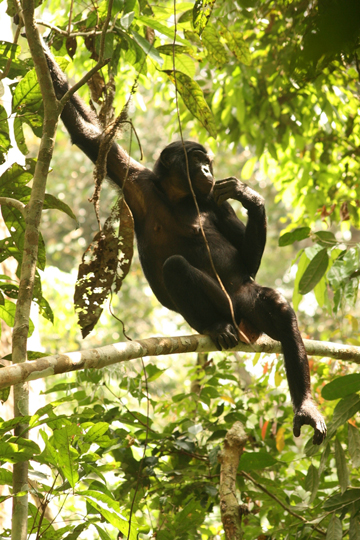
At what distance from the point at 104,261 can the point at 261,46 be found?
3.91 m

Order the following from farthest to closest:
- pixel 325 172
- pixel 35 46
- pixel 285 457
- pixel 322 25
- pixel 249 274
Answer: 1. pixel 325 172
2. pixel 249 274
3. pixel 285 457
4. pixel 35 46
5. pixel 322 25

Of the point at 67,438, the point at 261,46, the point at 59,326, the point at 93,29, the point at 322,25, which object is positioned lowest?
the point at 67,438

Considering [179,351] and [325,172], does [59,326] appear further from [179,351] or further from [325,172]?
[179,351]

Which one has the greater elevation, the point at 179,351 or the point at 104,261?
the point at 104,261

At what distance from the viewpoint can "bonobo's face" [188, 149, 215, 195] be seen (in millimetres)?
4215

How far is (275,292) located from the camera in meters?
3.92

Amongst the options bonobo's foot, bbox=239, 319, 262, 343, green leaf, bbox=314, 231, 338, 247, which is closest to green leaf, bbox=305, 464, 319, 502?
bonobo's foot, bbox=239, 319, 262, 343

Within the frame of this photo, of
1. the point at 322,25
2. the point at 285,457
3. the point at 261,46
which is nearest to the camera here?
the point at 322,25

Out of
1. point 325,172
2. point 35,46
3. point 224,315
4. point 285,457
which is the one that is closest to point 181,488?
point 285,457

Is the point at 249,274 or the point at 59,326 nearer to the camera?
the point at 249,274

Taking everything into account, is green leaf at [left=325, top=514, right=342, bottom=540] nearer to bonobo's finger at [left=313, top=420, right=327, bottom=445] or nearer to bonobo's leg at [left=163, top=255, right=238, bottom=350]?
bonobo's finger at [left=313, top=420, right=327, bottom=445]

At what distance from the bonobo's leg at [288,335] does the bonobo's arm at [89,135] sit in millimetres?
1114

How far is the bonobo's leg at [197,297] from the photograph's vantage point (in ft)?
12.5

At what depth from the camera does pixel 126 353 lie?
2.34 meters
